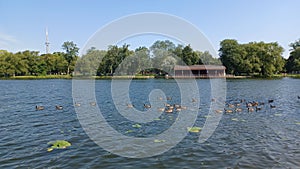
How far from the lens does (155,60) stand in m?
98.0

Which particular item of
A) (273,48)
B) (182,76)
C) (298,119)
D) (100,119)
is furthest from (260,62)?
(100,119)

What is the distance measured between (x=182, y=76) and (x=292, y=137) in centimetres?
7804

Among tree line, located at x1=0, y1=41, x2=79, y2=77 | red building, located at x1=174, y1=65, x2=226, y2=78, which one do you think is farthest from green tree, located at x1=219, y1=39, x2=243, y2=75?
tree line, located at x1=0, y1=41, x2=79, y2=77

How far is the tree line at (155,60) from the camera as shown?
310 ft

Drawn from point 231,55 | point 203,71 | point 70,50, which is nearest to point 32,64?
point 70,50

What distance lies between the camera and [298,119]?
55.9 feet

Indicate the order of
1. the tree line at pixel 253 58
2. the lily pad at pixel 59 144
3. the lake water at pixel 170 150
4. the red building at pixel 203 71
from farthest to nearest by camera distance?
the tree line at pixel 253 58
the red building at pixel 203 71
the lily pad at pixel 59 144
the lake water at pixel 170 150

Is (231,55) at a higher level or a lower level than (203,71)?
higher

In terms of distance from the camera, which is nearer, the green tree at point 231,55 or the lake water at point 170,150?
the lake water at point 170,150

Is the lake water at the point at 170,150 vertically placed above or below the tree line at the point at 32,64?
below

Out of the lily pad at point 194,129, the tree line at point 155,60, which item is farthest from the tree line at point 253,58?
the lily pad at point 194,129

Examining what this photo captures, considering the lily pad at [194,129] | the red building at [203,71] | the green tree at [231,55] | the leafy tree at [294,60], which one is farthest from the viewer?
the leafy tree at [294,60]

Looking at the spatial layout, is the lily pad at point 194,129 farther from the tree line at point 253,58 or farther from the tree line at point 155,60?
the tree line at point 253,58

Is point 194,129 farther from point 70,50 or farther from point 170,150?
point 70,50
